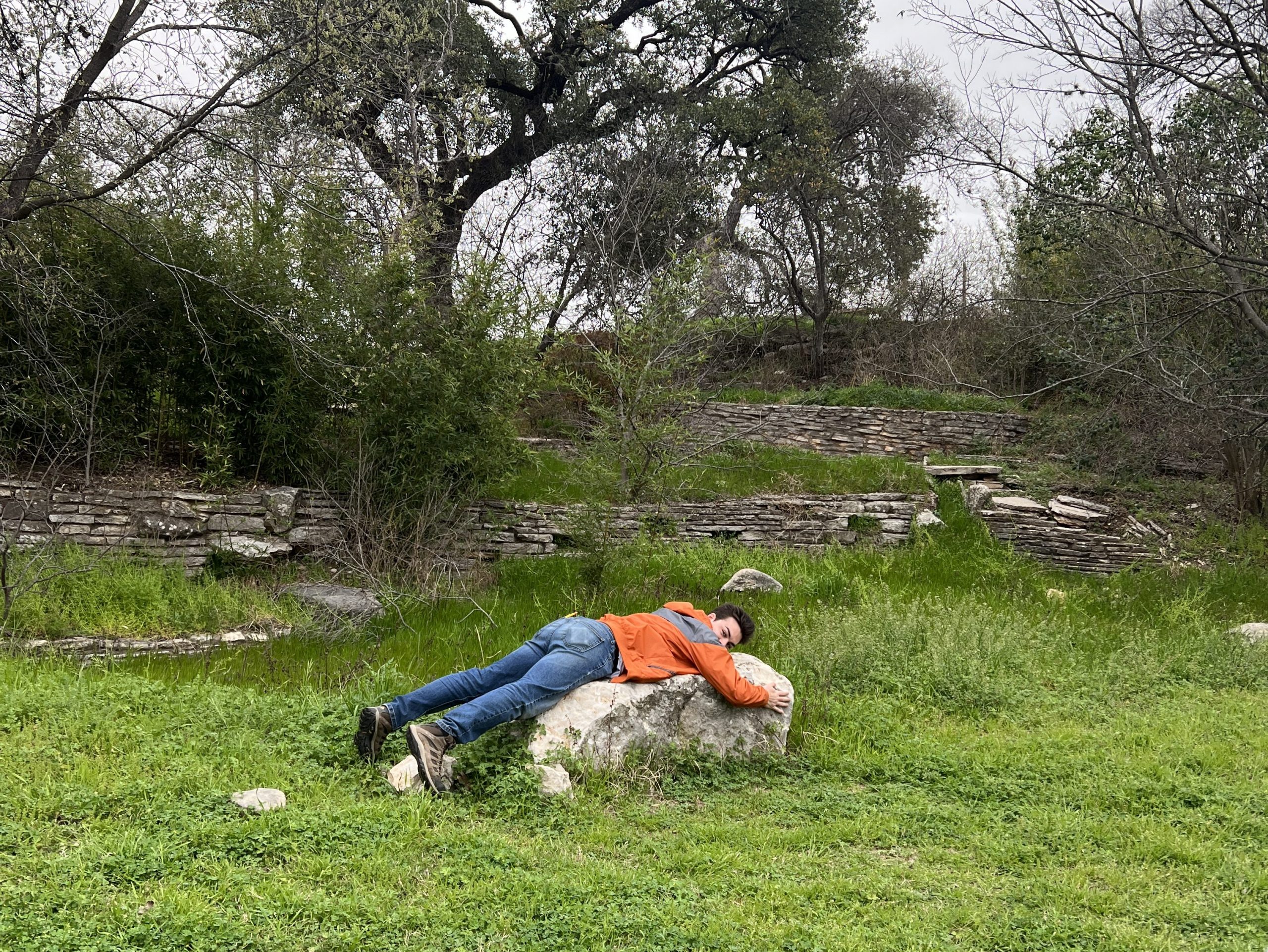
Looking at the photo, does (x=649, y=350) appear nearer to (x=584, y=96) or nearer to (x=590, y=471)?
(x=590, y=471)

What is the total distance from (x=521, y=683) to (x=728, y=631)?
4.69 ft

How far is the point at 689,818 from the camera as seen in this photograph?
4.46 m

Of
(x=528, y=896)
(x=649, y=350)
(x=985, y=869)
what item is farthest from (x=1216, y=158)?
(x=528, y=896)

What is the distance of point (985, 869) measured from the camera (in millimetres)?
3947

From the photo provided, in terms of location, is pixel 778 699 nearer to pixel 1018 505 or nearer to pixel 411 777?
pixel 411 777

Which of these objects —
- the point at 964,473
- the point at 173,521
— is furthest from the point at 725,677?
the point at 964,473

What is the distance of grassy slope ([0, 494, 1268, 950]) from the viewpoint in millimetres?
3256

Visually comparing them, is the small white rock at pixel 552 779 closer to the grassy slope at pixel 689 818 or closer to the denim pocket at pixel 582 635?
the grassy slope at pixel 689 818

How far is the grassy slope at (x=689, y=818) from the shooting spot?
10.7ft

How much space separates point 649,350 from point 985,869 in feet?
22.1

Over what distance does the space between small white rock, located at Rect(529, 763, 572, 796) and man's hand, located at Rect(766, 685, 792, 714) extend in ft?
4.25

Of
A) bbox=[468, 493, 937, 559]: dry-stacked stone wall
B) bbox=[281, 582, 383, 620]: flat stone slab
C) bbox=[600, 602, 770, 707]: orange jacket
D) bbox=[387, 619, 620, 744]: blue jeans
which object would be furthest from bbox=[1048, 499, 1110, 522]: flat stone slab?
bbox=[387, 619, 620, 744]: blue jeans

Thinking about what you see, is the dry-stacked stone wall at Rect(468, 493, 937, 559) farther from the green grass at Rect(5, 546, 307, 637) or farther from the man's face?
the man's face

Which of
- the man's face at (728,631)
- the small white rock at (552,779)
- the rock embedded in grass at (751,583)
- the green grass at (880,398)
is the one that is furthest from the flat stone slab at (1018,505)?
the small white rock at (552,779)
